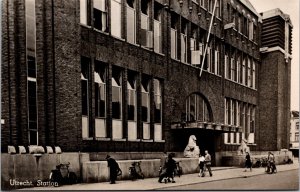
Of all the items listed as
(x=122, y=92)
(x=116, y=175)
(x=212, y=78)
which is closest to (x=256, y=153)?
(x=212, y=78)

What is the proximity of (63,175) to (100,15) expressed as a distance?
5832 mm

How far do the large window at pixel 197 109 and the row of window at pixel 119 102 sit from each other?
7.46 feet

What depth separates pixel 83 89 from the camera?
14.4 metres

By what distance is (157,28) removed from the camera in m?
17.8

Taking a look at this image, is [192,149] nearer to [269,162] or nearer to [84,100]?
[269,162]

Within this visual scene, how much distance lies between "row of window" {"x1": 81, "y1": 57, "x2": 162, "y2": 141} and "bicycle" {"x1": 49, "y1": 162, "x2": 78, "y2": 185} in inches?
66.1

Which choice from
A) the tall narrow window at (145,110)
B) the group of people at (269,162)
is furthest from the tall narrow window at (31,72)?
the group of people at (269,162)

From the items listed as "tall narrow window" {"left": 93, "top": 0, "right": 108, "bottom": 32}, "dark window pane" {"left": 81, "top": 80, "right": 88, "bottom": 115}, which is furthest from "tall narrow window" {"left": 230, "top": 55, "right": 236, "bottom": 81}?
"dark window pane" {"left": 81, "top": 80, "right": 88, "bottom": 115}

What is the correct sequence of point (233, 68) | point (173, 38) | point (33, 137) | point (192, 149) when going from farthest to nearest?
point (233, 68), point (173, 38), point (192, 149), point (33, 137)

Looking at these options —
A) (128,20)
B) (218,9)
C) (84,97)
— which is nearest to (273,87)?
(218,9)

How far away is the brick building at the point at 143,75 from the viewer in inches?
494

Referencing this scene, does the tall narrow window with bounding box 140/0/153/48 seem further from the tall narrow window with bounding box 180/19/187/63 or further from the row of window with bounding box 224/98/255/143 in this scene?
the row of window with bounding box 224/98/255/143

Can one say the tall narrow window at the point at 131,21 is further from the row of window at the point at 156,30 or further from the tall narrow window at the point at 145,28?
the tall narrow window at the point at 145,28

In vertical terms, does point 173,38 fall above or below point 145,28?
below
